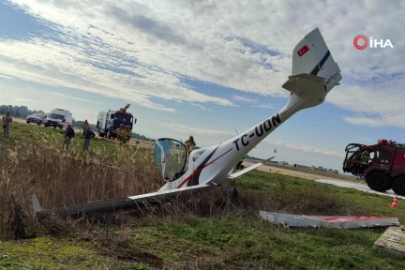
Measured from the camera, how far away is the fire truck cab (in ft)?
56.1

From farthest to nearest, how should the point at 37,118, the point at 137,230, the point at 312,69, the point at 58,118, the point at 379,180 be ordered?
the point at 37,118, the point at 58,118, the point at 379,180, the point at 312,69, the point at 137,230

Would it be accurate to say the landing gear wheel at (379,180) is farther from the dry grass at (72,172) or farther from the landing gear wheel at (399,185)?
the dry grass at (72,172)

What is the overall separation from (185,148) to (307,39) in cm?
386

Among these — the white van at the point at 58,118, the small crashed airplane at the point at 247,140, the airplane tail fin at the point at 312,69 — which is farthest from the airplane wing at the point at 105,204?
the white van at the point at 58,118

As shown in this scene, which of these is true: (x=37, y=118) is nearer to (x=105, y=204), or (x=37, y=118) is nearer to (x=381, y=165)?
(x=381, y=165)

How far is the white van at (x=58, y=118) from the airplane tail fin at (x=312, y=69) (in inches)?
1516

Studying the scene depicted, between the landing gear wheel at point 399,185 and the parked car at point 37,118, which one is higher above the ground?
the parked car at point 37,118

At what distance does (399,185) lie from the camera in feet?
57.0

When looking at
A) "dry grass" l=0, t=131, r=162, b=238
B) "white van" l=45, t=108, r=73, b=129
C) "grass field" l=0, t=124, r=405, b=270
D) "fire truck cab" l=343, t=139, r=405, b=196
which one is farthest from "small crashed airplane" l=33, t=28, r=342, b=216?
"white van" l=45, t=108, r=73, b=129

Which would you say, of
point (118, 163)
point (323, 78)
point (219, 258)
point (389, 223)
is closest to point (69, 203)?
point (118, 163)

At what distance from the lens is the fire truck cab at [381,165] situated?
17109mm

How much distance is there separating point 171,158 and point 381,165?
12.3 meters

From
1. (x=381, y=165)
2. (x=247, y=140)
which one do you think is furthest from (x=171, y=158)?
(x=381, y=165)

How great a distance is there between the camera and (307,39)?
329 inches
